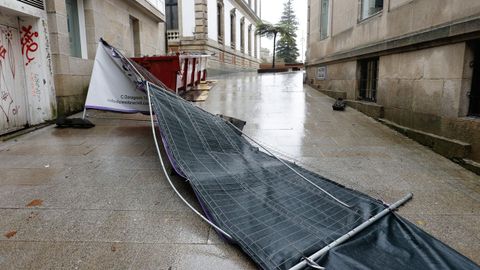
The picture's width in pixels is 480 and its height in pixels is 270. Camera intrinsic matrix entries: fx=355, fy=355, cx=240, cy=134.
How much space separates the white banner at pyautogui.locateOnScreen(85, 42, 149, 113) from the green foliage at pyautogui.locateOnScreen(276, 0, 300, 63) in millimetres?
34560

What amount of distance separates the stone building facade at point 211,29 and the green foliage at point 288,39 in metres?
6.74

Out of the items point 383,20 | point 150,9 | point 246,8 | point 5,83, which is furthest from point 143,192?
point 246,8

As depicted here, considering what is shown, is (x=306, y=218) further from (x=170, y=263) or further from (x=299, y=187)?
(x=170, y=263)

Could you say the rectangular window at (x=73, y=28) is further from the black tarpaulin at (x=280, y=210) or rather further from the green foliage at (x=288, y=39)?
the green foliage at (x=288, y=39)

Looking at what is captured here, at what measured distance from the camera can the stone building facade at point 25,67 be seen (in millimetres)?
6398

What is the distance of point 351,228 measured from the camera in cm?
287

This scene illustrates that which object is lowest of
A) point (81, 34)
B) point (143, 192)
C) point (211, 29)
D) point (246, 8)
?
point (143, 192)

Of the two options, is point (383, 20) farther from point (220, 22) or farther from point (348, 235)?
point (220, 22)

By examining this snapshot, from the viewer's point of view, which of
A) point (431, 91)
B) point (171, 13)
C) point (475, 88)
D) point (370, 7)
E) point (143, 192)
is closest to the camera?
point (143, 192)

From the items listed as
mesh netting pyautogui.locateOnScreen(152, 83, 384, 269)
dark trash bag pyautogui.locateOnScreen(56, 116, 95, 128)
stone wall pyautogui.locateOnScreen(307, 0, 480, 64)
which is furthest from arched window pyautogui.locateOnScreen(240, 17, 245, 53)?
mesh netting pyautogui.locateOnScreen(152, 83, 384, 269)

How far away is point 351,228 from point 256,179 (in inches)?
48.2

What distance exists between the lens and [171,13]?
24984 mm

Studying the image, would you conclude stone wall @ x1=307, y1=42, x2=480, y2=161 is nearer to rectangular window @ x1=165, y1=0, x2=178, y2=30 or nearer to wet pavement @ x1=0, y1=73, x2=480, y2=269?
wet pavement @ x1=0, y1=73, x2=480, y2=269

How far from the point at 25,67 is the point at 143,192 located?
4.78 meters
